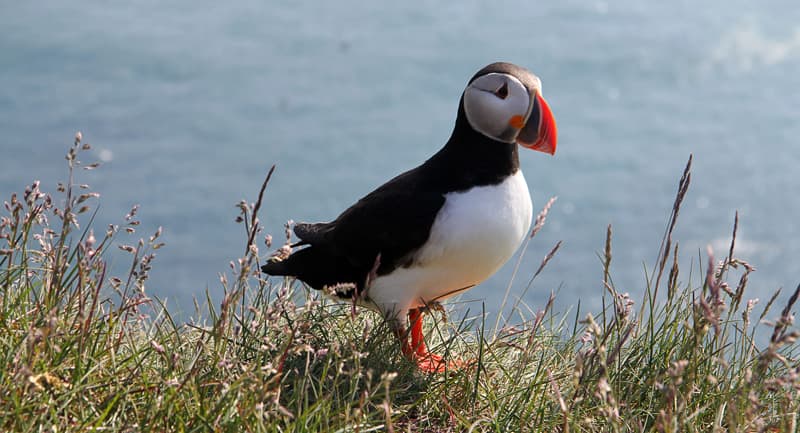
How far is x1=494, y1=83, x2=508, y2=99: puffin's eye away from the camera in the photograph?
3.68m

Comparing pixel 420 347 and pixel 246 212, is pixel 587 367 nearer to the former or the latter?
pixel 420 347

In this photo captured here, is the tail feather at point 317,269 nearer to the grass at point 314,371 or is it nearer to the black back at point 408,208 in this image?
the black back at point 408,208

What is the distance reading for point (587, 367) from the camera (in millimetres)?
3086

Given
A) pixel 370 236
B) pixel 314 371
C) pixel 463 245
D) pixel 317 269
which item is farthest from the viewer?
pixel 317 269

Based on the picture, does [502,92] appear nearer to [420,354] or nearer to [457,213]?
[457,213]

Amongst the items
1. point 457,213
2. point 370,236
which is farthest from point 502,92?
point 370,236

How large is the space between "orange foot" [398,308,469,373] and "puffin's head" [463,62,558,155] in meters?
0.72

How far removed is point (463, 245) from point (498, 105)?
1.70 feet

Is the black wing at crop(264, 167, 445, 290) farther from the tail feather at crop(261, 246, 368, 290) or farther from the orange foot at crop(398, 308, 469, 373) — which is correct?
the orange foot at crop(398, 308, 469, 373)

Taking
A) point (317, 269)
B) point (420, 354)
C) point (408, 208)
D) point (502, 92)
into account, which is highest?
point (502, 92)

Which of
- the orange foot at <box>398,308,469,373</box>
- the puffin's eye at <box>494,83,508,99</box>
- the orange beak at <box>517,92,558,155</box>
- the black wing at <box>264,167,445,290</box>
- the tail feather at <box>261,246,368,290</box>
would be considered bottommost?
the orange foot at <box>398,308,469,373</box>

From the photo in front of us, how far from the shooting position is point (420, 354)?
3662 millimetres

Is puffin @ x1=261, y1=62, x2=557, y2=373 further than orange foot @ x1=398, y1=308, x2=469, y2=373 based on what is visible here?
Yes

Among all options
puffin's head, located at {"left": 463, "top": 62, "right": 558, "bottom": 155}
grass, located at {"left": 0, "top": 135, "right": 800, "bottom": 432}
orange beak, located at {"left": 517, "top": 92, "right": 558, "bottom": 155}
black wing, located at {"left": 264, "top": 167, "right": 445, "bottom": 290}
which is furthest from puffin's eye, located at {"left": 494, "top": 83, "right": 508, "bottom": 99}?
grass, located at {"left": 0, "top": 135, "right": 800, "bottom": 432}
